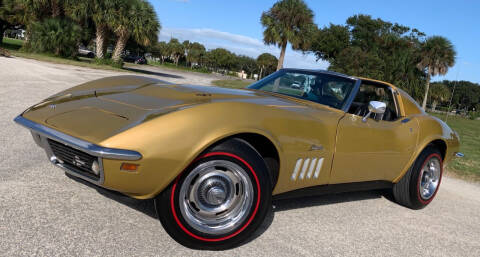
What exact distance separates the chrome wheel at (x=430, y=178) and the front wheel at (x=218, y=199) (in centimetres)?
252

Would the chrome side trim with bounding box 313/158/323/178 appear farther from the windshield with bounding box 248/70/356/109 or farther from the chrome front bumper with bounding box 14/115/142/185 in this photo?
the chrome front bumper with bounding box 14/115/142/185

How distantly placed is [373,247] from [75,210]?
2189mm

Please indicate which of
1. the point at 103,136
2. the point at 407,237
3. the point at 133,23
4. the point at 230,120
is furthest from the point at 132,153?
the point at 133,23

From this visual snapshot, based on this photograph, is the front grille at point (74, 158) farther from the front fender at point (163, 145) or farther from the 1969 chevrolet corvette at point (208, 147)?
the front fender at point (163, 145)

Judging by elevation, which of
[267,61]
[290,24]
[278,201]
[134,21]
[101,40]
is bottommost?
[278,201]

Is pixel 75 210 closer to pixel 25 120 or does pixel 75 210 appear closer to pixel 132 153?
pixel 25 120

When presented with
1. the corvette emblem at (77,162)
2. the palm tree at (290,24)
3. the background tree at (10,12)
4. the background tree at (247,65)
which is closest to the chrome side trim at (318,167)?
the corvette emblem at (77,162)

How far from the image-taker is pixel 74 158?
245cm

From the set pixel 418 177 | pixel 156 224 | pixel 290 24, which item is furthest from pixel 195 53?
pixel 156 224

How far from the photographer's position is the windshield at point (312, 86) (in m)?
3.74

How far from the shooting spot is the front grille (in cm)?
238

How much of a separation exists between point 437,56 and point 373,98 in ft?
153

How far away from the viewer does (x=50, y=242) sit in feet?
7.55

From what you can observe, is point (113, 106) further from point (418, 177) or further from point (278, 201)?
point (418, 177)
